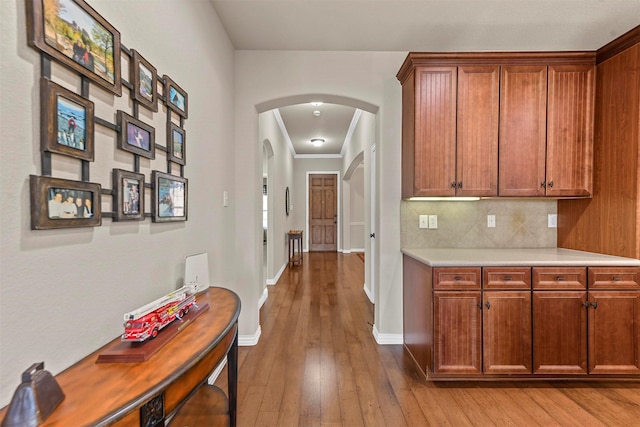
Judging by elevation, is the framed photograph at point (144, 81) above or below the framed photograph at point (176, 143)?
above

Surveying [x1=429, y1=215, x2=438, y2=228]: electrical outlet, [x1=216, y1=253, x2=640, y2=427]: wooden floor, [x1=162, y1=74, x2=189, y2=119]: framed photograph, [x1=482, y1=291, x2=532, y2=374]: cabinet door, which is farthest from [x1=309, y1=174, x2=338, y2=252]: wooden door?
[x1=162, y1=74, x2=189, y2=119]: framed photograph

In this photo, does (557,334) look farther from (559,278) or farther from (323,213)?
(323,213)

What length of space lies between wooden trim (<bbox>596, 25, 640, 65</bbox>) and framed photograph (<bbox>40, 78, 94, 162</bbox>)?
3.32 m

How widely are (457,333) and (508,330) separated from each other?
366mm

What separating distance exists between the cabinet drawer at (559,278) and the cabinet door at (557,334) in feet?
0.16

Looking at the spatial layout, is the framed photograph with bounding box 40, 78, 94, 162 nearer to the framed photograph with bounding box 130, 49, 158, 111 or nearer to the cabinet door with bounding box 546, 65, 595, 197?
the framed photograph with bounding box 130, 49, 158, 111

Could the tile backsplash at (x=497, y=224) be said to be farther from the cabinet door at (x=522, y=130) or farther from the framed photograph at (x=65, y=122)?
the framed photograph at (x=65, y=122)

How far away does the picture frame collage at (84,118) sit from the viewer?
85 cm

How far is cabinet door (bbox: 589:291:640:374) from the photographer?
213cm

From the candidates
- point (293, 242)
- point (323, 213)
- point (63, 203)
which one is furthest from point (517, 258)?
point (323, 213)

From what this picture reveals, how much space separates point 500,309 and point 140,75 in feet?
8.49

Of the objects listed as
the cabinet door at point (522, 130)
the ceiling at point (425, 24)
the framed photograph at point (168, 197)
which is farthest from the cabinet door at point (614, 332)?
the framed photograph at point (168, 197)

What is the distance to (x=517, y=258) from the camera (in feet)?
7.44

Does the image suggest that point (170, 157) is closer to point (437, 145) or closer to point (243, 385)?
point (243, 385)
